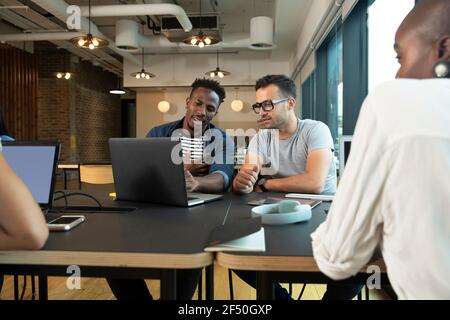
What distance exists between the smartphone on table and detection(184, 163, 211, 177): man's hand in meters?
1.06

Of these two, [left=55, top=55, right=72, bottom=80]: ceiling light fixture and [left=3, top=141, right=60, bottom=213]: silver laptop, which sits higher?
[left=55, top=55, right=72, bottom=80]: ceiling light fixture

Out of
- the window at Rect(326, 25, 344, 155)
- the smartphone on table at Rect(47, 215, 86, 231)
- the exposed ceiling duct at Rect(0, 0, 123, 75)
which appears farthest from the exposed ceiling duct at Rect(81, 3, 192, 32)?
the smartphone on table at Rect(47, 215, 86, 231)

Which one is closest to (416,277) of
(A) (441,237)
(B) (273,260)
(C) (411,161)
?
(A) (441,237)

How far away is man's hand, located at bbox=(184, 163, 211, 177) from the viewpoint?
2234 millimetres

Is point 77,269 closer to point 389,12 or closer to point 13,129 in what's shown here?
point 389,12

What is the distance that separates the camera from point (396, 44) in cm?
74

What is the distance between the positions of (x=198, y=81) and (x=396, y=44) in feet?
6.26

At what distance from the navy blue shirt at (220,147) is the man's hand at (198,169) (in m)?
0.05

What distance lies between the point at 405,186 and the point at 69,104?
9.88 meters

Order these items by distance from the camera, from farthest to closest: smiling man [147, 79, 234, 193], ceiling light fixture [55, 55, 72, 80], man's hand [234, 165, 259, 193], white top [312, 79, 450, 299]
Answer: ceiling light fixture [55, 55, 72, 80] → smiling man [147, 79, 234, 193] → man's hand [234, 165, 259, 193] → white top [312, 79, 450, 299]

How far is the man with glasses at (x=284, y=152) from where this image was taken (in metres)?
1.90

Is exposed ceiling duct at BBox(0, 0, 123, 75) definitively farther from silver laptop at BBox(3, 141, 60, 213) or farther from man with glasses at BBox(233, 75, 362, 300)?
silver laptop at BBox(3, 141, 60, 213)

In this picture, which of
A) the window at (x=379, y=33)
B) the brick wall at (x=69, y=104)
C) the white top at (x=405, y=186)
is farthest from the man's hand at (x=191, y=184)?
the brick wall at (x=69, y=104)

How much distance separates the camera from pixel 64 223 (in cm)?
109
